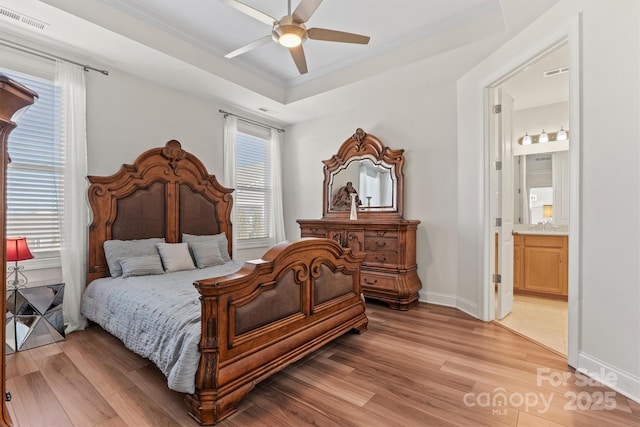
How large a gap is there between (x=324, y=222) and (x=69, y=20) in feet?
11.1

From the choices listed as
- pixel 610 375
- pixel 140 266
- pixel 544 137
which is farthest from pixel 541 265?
pixel 140 266

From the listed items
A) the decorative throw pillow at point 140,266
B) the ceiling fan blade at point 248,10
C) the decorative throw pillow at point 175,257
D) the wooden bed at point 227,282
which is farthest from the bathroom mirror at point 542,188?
the decorative throw pillow at point 140,266

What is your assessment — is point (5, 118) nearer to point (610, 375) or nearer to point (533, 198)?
point (610, 375)

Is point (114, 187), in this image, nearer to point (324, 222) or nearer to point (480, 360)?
point (324, 222)

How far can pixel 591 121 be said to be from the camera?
215 centimetres

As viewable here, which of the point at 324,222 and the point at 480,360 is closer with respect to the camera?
the point at 480,360

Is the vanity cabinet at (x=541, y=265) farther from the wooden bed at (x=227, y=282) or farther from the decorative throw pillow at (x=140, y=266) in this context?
the decorative throw pillow at (x=140, y=266)

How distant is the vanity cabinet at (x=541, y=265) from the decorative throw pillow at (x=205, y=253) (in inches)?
166

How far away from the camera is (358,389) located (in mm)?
1974

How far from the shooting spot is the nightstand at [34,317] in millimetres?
2537

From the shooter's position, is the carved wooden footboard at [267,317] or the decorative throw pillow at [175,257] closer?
the carved wooden footboard at [267,317]

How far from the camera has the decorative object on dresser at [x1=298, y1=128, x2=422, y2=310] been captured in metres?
3.74

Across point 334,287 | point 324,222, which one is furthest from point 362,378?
point 324,222

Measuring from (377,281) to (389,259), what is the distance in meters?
0.32
